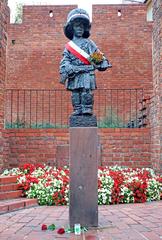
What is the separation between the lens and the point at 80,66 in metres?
3.89

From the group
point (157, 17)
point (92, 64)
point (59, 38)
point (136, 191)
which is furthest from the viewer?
point (59, 38)

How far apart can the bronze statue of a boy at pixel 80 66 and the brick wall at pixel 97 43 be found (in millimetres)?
7617

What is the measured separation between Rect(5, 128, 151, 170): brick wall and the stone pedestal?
363 centimetres

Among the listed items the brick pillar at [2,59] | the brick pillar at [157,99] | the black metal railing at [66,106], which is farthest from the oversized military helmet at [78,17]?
the black metal railing at [66,106]

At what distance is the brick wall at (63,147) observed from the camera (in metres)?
7.43

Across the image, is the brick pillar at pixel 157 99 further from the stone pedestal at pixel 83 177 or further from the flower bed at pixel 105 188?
the stone pedestal at pixel 83 177

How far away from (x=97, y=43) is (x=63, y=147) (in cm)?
554

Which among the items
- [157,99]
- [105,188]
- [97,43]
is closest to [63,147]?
[105,188]

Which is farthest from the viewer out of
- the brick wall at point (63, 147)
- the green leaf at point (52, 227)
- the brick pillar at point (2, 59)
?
the brick wall at point (63, 147)

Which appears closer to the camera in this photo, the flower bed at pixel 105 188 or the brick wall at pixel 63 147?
the flower bed at pixel 105 188

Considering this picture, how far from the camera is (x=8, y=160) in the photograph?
7457mm

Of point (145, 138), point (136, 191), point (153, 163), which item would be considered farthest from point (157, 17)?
point (136, 191)

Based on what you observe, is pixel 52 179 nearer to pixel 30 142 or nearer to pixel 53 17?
pixel 30 142

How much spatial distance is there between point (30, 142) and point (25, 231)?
4.11m
